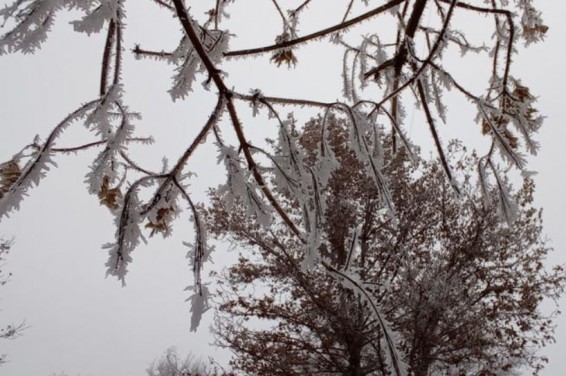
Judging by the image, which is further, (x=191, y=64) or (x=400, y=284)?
(x=400, y=284)

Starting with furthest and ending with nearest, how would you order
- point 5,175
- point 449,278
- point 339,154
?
point 339,154 → point 449,278 → point 5,175

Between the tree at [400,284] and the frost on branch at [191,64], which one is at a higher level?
the tree at [400,284]

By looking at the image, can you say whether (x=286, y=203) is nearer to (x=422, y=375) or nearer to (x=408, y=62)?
(x=422, y=375)

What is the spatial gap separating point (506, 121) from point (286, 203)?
6.74m

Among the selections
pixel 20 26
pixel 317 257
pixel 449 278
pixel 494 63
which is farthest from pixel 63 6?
pixel 449 278

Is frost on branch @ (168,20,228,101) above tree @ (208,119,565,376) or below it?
below

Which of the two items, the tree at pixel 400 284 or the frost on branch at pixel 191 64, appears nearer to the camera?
the frost on branch at pixel 191 64

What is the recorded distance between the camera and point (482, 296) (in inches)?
270

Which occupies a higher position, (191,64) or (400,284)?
(400,284)

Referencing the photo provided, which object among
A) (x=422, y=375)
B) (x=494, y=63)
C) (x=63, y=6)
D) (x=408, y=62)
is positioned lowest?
(x=63, y=6)

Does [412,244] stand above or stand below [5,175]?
above

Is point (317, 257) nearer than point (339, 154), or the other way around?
point (317, 257)

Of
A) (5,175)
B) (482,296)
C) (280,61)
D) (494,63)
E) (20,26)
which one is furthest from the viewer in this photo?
(482,296)

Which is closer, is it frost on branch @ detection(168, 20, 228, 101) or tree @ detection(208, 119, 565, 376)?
frost on branch @ detection(168, 20, 228, 101)
